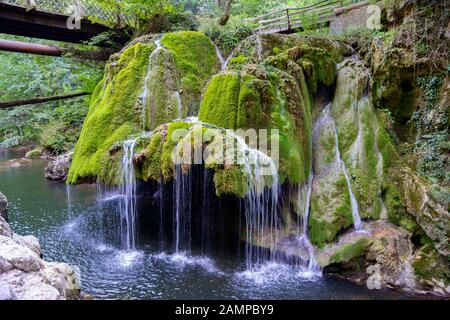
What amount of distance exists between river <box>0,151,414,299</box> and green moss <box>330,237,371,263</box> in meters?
0.48

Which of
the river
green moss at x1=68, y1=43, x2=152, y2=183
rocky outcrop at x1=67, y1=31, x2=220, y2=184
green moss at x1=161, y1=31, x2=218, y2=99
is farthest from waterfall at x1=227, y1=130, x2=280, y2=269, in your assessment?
green moss at x1=161, y1=31, x2=218, y2=99

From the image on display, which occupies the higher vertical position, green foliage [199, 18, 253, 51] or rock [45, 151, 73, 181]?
green foliage [199, 18, 253, 51]

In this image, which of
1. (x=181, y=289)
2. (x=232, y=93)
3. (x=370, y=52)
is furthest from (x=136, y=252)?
(x=370, y=52)

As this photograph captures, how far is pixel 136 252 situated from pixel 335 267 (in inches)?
191

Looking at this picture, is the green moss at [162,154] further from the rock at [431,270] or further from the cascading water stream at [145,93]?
the rock at [431,270]

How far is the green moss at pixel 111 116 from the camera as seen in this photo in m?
9.10

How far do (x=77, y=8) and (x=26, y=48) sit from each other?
9.95 ft

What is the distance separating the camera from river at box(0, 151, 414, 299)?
21.9 ft

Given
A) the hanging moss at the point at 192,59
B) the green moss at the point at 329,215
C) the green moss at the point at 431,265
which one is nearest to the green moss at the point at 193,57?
the hanging moss at the point at 192,59

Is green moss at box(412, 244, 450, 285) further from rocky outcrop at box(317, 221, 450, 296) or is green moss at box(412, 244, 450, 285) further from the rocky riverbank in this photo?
the rocky riverbank

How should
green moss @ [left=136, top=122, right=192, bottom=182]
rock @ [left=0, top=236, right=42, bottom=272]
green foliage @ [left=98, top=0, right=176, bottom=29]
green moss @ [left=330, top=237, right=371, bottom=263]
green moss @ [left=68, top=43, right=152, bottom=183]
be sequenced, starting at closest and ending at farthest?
rock @ [left=0, top=236, right=42, bottom=272] → green moss @ [left=330, top=237, right=371, bottom=263] → green moss @ [left=136, top=122, right=192, bottom=182] → green moss @ [left=68, top=43, right=152, bottom=183] → green foliage @ [left=98, top=0, right=176, bottom=29]

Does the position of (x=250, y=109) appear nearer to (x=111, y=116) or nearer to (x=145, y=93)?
(x=145, y=93)

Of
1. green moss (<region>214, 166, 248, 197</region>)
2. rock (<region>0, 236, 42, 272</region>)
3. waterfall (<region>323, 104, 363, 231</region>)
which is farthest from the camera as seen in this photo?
waterfall (<region>323, 104, 363, 231</region>)
